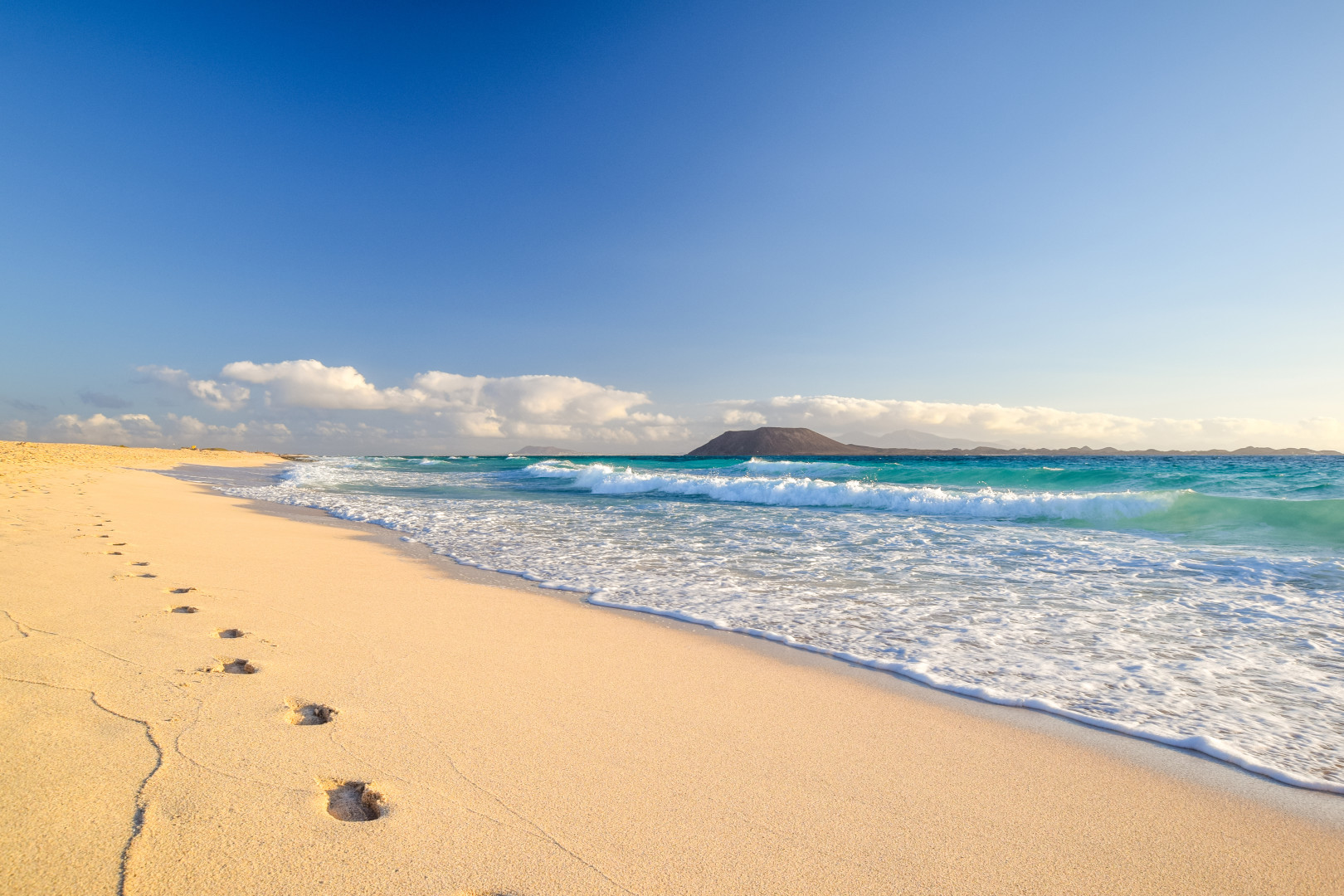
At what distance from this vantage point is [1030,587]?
235 inches

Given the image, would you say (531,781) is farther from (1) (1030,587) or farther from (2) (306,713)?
(1) (1030,587)

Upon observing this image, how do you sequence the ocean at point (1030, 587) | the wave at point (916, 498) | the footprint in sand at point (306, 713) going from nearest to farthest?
the footprint in sand at point (306, 713)
the ocean at point (1030, 587)
the wave at point (916, 498)

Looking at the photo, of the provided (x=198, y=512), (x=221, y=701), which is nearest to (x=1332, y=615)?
(x=221, y=701)

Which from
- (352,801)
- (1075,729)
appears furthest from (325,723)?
(1075,729)

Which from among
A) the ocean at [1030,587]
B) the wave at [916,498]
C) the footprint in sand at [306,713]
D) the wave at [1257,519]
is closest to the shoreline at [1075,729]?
the ocean at [1030,587]

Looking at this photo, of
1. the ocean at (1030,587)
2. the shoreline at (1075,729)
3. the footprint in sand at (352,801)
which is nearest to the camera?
the footprint in sand at (352,801)

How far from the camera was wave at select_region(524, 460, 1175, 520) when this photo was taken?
12867mm

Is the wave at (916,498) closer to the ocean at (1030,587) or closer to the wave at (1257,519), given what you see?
the ocean at (1030,587)

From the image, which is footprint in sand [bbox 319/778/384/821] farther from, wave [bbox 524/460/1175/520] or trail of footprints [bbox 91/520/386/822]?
wave [bbox 524/460/1175/520]

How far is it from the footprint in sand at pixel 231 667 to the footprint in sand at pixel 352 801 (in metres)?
1.36

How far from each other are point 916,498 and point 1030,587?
9.62 metres

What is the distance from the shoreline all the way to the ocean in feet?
0.18

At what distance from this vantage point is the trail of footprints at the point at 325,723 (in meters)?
1.89

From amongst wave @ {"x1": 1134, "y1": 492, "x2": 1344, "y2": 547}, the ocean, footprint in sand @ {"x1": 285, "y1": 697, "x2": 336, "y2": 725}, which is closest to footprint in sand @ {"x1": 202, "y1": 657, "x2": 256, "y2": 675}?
footprint in sand @ {"x1": 285, "y1": 697, "x2": 336, "y2": 725}
